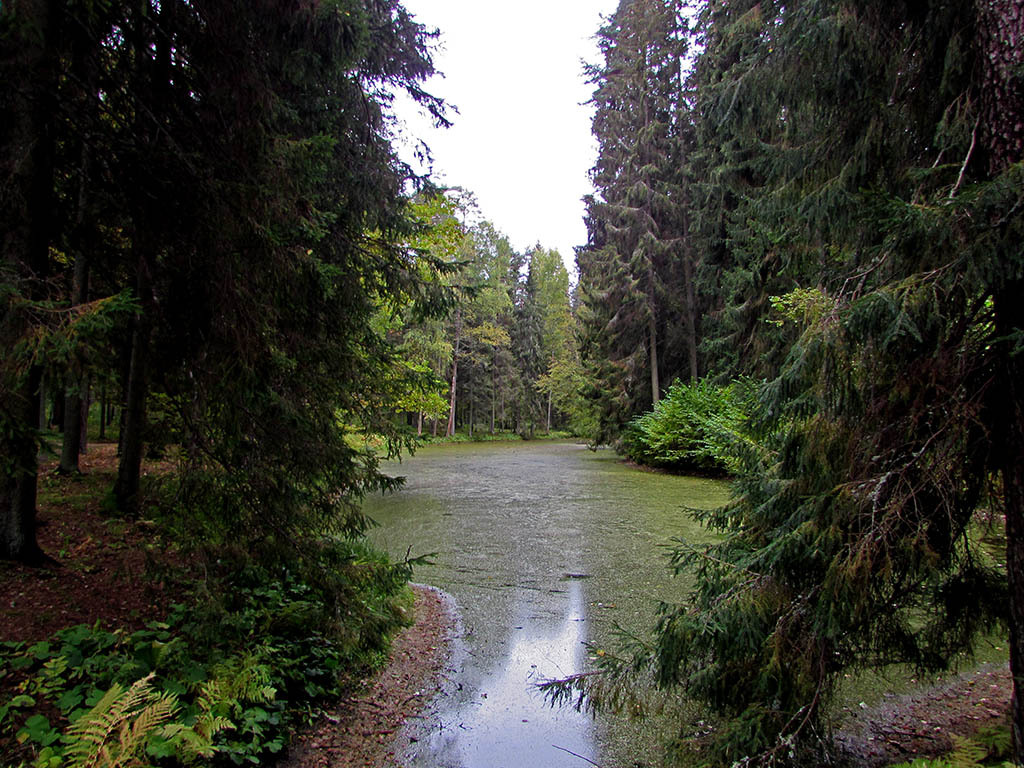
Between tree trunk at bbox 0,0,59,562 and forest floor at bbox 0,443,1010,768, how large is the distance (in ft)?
1.43

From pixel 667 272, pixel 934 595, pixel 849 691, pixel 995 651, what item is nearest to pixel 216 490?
pixel 934 595

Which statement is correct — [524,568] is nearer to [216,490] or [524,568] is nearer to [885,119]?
[216,490]

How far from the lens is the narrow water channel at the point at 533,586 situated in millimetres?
3164

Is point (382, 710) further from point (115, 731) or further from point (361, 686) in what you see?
point (115, 731)

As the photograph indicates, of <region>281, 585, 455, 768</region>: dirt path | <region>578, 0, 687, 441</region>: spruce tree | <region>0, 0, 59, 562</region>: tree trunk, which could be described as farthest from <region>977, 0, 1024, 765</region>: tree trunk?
<region>578, 0, 687, 441</region>: spruce tree

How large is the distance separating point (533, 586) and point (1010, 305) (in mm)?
4797

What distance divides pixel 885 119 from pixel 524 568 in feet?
17.9

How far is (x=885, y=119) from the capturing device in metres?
2.80

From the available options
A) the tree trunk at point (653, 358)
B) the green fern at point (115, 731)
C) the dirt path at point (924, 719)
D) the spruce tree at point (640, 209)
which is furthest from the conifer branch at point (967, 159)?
the spruce tree at point (640, 209)

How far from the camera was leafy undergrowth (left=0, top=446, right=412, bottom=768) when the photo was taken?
7.56 ft

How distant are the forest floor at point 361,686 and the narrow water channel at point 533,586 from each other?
30cm

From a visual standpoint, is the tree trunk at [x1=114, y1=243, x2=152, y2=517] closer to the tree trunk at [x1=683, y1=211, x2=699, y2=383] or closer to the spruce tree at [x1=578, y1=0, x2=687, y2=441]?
the spruce tree at [x1=578, y1=0, x2=687, y2=441]

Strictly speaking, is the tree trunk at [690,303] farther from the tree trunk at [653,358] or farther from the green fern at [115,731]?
the green fern at [115,731]

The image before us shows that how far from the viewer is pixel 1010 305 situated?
87.2 inches
